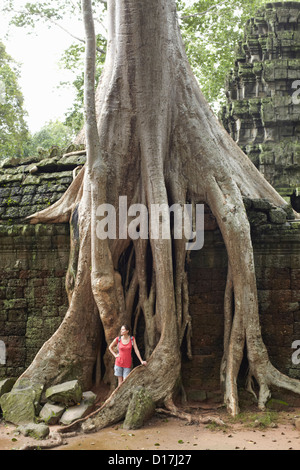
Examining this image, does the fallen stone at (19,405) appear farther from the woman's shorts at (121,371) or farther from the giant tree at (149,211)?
the woman's shorts at (121,371)

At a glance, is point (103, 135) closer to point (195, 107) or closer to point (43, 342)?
point (195, 107)

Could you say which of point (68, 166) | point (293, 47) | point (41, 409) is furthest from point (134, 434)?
point (293, 47)

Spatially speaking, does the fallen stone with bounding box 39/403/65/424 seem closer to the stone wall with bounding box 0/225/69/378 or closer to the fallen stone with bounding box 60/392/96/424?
the fallen stone with bounding box 60/392/96/424

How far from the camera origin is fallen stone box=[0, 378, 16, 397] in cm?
615

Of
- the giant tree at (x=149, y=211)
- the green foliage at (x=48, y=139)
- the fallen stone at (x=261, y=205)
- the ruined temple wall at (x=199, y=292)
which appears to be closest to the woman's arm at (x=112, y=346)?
the giant tree at (x=149, y=211)

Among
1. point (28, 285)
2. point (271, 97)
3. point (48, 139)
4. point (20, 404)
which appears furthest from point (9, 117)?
point (20, 404)

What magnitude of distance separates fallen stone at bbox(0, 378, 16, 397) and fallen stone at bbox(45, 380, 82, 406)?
0.66 m

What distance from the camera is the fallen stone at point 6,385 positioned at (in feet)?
20.2

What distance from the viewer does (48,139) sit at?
25453mm

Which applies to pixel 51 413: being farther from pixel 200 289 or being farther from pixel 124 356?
pixel 200 289

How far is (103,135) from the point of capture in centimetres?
670

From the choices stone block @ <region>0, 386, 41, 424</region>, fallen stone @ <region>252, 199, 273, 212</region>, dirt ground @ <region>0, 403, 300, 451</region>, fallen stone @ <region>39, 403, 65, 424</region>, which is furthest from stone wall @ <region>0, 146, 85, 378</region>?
fallen stone @ <region>252, 199, 273, 212</region>

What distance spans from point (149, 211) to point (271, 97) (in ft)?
20.0

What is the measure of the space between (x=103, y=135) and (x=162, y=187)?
1006 millimetres
